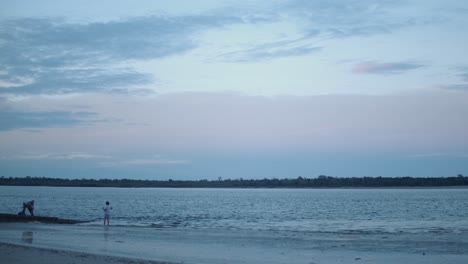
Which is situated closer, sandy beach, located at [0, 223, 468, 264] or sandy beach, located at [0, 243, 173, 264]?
sandy beach, located at [0, 243, 173, 264]

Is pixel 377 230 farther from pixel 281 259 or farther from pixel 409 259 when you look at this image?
pixel 281 259

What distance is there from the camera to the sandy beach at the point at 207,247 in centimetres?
2073

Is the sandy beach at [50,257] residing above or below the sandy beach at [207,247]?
above

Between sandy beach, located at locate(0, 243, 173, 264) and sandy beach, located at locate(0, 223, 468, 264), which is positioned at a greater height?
sandy beach, located at locate(0, 243, 173, 264)

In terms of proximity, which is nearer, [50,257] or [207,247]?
[50,257]

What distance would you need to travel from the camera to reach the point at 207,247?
25469 millimetres

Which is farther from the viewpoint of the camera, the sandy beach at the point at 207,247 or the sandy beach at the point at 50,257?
the sandy beach at the point at 207,247

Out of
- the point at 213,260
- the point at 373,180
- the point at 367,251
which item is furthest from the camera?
the point at 373,180

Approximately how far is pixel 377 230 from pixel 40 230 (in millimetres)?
22047

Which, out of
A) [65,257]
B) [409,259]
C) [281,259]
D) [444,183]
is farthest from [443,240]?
[444,183]

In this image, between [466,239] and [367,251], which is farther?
[466,239]

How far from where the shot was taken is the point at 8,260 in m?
18.3

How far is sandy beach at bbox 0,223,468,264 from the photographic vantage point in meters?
20.7

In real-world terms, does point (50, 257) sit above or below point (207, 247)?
above
